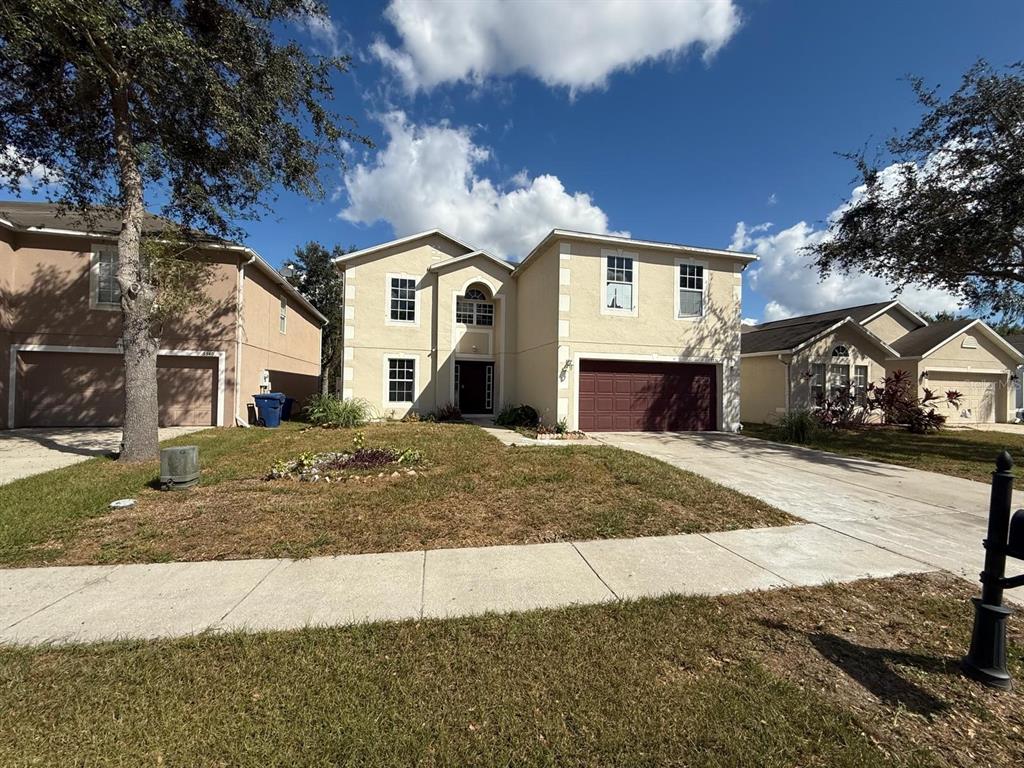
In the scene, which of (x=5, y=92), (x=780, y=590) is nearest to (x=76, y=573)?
(x=780, y=590)

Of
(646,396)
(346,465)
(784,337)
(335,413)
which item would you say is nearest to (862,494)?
(646,396)

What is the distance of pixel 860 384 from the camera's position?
17016 mm

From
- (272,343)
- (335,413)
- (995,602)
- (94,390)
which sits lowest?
(995,602)

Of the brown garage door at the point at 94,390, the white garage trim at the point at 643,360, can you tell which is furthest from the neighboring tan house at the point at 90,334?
the white garage trim at the point at 643,360

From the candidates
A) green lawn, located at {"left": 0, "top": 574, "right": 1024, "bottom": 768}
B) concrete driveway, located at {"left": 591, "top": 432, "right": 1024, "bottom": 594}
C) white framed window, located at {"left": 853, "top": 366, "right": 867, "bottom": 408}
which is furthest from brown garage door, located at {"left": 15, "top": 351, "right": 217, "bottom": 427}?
white framed window, located at {"left": 853, "top": 366, "right": 867, "bottom": 408}

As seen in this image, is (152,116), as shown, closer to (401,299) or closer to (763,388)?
(401,299)

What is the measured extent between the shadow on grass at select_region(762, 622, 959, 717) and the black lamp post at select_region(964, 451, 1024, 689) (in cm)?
17

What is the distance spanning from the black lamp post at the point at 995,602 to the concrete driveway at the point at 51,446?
11.3 metres

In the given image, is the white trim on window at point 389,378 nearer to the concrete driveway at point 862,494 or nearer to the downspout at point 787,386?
the concrete driveway at point 862,494

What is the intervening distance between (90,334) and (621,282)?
16.1 metres

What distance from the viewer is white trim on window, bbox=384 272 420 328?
15.7 meters

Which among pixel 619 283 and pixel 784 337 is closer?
pixel 619 283

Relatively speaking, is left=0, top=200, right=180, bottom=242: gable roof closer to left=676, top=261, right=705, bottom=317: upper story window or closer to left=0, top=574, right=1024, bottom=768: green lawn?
left=0, top=574, right=1024, bottom=768: green lawn

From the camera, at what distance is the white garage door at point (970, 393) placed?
19.2 m
